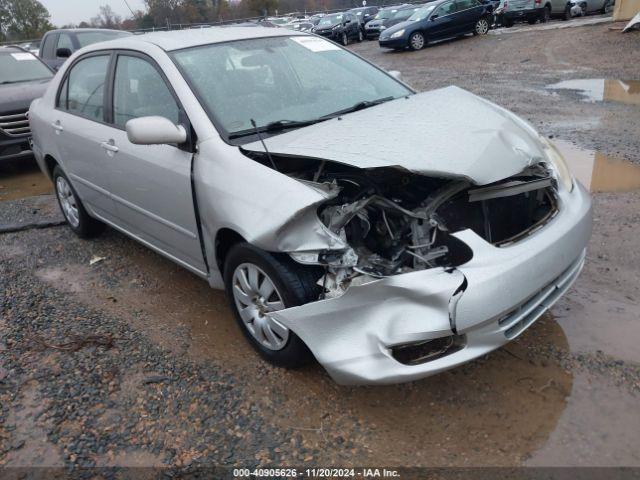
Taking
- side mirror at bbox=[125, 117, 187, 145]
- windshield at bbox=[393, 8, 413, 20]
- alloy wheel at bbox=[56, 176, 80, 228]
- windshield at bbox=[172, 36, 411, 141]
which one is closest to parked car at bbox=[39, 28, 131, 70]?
alloy wheel at bbox=[56, 176, 80, 228]

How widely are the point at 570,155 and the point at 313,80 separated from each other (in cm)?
378

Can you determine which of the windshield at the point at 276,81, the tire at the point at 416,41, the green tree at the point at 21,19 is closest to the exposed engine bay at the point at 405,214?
the windshield at the point at 276,81

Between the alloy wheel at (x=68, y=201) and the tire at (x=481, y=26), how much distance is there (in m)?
17.9

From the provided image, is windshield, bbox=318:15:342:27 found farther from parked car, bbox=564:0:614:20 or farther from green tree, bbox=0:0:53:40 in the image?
green tree, bbox=0:0:53:40

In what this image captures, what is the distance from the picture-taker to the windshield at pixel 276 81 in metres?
3.28

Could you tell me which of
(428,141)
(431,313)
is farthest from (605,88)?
(431,313)

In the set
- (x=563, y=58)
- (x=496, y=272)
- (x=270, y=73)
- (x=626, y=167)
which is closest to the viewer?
(x=496, y=272)

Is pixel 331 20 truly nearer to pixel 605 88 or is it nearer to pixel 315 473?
pixel 605 88

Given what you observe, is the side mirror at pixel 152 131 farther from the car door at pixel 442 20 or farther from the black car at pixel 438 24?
the car door at pixel 442 20

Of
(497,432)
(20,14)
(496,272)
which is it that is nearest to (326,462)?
(497,432)

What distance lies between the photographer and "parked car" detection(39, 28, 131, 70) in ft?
34.8

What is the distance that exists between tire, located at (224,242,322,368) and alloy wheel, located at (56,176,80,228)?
2.51 m

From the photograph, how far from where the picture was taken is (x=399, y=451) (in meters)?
2.45

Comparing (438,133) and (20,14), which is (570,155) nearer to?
(438,133)
